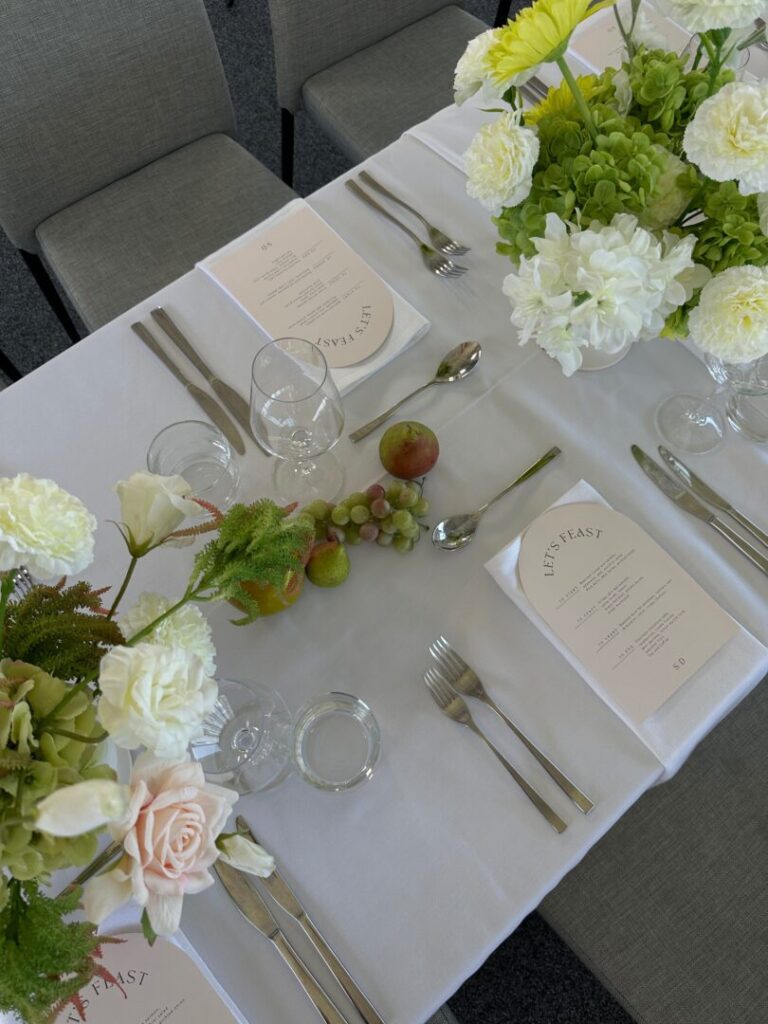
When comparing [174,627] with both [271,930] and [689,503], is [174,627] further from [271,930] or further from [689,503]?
[689,503]

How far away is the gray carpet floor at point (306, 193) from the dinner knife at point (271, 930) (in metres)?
0.85

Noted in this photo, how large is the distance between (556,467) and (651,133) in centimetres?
36

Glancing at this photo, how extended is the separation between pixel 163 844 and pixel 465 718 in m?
0.42

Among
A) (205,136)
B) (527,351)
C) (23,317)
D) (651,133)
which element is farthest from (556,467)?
(23,317)

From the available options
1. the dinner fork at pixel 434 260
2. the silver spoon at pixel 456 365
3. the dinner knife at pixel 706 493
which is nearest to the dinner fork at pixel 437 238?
the dinner fork at pixel 434 260

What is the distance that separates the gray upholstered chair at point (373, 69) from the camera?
1.53m

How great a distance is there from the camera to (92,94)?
128 centimetres

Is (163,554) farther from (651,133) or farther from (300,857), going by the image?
(651,133)

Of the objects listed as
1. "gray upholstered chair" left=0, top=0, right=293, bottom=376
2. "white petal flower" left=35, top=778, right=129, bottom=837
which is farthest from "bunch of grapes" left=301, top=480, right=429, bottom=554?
"gray upholstered chair" left=0, top=0, right=293, bottom=376

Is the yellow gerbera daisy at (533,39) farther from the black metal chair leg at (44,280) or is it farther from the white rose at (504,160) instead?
the black metal chair leg at (44,280)

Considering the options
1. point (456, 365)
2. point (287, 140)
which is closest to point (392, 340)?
point (456, 365)

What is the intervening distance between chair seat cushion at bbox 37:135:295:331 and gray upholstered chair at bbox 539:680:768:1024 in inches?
46.1

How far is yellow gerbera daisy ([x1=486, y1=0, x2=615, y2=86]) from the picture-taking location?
22.7 inches

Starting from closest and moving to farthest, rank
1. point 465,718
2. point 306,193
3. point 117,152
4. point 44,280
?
1. point 465,718
2. point 117,152
3. point 44,280
4. point 306,193
